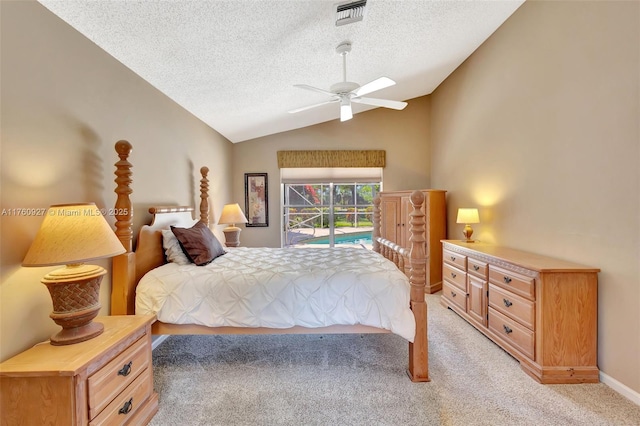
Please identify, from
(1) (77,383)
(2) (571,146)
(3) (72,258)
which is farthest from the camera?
(2) (571,146)

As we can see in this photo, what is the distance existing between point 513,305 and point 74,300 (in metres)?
3.06

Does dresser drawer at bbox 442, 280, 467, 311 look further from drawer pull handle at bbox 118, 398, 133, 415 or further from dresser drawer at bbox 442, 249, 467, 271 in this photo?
drawer pull handle at bbox 118, 398, 133, 415

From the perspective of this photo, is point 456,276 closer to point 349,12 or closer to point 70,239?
point 349,12

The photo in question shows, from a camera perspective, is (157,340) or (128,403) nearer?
(128,403)

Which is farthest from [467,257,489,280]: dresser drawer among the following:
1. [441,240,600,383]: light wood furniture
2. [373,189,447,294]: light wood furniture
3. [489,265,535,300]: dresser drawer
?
[373,189,447,294]: light wood furniture

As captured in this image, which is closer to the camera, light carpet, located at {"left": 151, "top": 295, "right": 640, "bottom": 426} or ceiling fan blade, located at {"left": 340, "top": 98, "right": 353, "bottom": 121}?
light carpet, located at {"left": 151, "top": 295, "right": 640, "bottom": 426}

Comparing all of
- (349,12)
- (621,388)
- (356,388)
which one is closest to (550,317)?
(621,388)

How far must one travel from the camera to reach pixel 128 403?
5.13 ft

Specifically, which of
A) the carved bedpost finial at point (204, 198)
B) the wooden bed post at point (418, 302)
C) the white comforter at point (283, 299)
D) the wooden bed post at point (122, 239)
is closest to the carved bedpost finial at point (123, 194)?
the wooden bed post at point (122, 239)

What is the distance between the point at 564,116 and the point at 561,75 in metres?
0.36

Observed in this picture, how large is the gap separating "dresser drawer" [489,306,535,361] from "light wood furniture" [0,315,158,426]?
2.74 m

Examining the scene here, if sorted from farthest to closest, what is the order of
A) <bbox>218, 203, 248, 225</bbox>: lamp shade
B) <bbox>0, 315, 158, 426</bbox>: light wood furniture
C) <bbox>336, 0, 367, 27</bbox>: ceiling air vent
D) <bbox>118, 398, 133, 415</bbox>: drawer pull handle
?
<bbox>218, 203, 248, 225</bbox>: lamp shade, <bbox>336, 0, 367, 27</bbox>: ceiling air vent, <bbox>118, 398, 133, 415</bbox>: drawer pull handle, <bbox>0, 315, 158, 426</bbox>: light wood furniture

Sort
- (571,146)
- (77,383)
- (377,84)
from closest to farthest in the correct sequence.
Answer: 1. (77,383)
2. (571,146)
3. (377,84)

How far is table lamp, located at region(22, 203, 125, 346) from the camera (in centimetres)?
138
